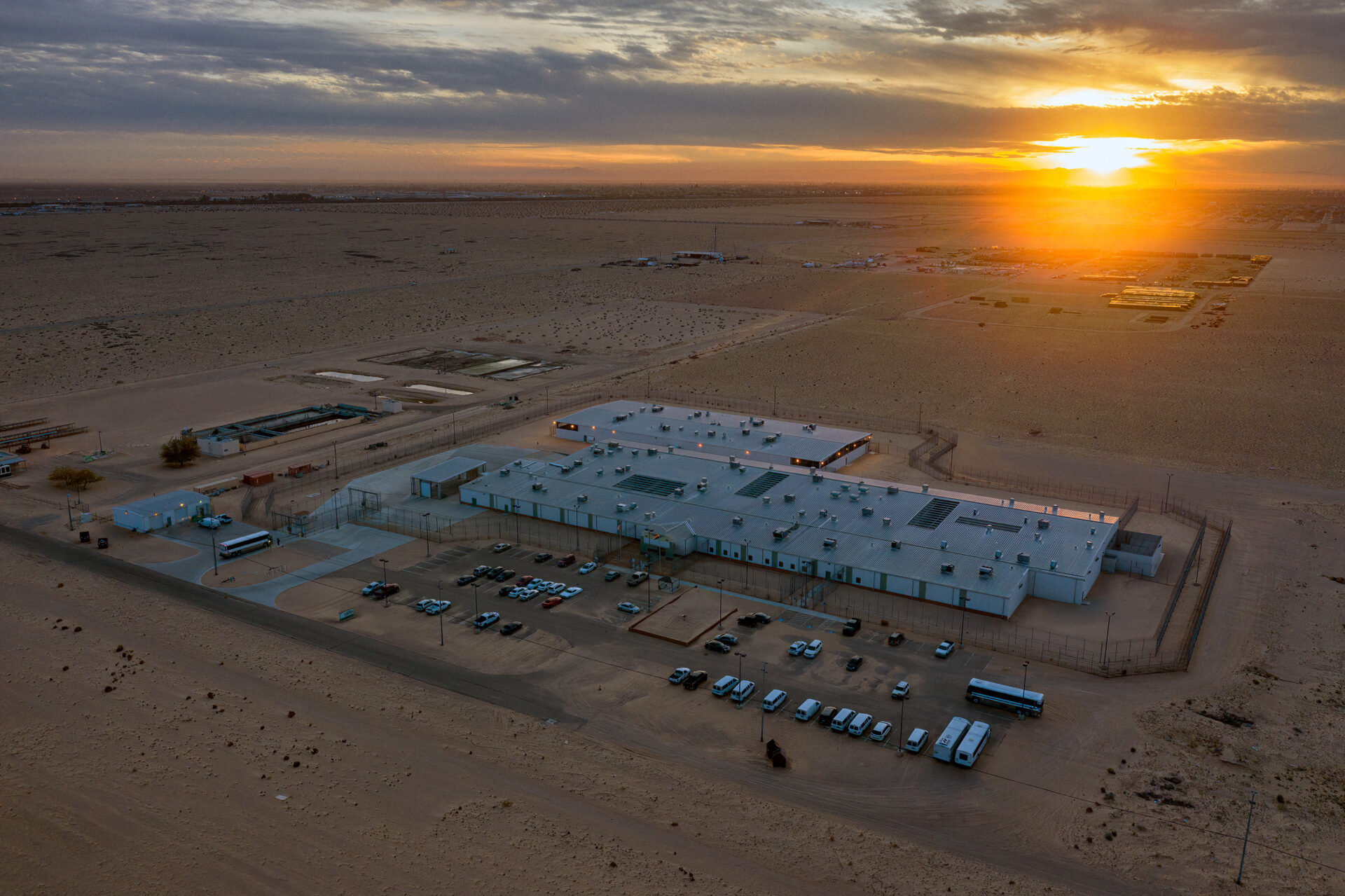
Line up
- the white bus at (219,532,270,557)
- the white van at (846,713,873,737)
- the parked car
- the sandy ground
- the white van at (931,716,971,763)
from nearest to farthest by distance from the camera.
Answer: the sandy ground
the white van at (931,716,971,763)
the white van at (846,713,873,737)
the parked car
the white bus at (219,532,270,557)

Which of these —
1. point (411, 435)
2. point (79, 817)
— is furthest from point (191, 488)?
point (79, 817)

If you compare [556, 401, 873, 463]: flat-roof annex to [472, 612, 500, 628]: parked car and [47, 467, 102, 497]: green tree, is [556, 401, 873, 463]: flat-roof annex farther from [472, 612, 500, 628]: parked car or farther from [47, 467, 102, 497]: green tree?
[47, 467, 102, 497]: green tree

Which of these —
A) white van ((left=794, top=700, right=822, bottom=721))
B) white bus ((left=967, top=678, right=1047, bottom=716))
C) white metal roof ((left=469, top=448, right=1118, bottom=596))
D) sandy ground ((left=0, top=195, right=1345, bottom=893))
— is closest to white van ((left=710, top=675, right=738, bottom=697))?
sandy ground ((left=0, top=195, right=1345, bottom=893))

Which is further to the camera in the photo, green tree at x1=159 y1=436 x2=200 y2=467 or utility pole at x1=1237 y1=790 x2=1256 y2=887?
green tree at x1=159 y1=436 x2=200 y2=467

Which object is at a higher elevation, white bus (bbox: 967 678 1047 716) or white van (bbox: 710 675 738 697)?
white bus (bbox: 967 678 1047 716)

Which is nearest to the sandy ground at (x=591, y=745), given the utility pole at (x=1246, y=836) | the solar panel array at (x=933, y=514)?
the utility pole at (x=1246, y=836)

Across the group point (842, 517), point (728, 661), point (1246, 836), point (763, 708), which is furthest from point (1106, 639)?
point (728, 661)

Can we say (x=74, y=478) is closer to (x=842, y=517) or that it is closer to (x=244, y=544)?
(x=244, y=544)

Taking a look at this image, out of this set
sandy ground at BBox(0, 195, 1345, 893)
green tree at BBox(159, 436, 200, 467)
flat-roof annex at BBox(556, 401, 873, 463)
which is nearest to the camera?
sandy ground at BBox(0, 195, 1345, 893)
